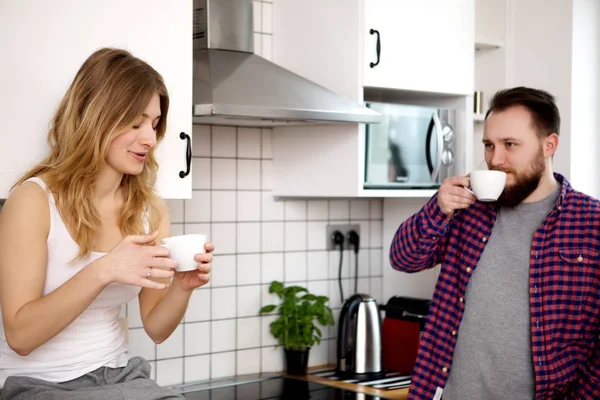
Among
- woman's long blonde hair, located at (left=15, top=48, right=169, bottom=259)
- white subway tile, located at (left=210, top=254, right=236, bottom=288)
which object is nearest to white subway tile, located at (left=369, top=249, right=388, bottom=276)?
white subway tile, located at (left=210, top=254, right=236, bottom=288)

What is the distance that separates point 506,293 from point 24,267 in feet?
4.02

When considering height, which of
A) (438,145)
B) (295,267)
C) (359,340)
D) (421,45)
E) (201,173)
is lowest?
(359,340)

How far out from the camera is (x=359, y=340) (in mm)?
3023

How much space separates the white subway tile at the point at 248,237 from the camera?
9.72ft

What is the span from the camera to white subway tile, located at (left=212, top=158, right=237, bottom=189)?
9.48ft

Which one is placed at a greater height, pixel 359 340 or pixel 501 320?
pixel 501 320

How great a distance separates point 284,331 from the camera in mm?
3010

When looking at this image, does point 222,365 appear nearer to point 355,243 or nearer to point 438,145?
point 355,243

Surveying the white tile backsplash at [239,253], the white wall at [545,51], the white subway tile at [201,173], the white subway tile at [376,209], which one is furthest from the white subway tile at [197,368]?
the white wall at [545,51]

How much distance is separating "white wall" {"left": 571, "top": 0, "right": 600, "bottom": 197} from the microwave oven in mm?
443

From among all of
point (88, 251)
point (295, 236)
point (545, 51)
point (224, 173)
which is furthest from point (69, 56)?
point (545, 51)

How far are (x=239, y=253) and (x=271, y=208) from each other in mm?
203

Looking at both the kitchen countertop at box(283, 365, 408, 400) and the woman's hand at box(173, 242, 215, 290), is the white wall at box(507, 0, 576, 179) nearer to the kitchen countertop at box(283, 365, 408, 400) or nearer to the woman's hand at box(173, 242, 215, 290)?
the kitchen countertop at box(283, 365, 408, 400)

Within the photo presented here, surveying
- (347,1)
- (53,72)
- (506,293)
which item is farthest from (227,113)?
(506,293)
